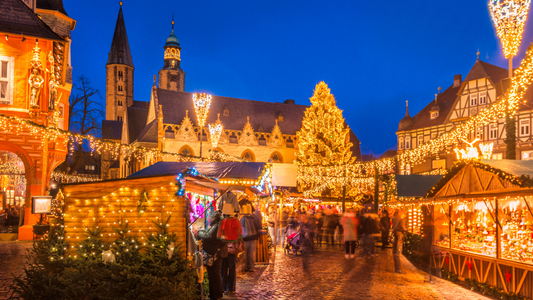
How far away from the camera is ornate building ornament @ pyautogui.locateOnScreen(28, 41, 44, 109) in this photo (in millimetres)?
17547

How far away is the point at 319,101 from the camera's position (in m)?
44.2

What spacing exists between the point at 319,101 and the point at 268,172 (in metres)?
30.3

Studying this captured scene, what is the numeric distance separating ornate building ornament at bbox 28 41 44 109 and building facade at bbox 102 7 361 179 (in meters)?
30.4

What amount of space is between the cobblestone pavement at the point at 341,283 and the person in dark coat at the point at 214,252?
1.82 feet

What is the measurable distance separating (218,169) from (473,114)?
1055 inches

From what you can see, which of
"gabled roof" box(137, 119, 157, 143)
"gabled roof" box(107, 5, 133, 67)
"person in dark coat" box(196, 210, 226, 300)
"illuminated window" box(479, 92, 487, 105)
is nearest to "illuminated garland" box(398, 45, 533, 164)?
"person in dark coat" box(196, 210, 226, 300)

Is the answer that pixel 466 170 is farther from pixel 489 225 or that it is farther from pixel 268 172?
pixel 268 172

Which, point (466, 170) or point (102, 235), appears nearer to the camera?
point (102, 235)

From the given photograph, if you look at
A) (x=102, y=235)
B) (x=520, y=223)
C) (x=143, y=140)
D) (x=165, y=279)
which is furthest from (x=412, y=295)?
(x=143, y=140)

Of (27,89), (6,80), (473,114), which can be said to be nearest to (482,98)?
(473,114)

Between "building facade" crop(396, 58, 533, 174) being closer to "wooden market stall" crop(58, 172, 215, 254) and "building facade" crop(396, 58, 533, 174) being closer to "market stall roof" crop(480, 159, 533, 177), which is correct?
"market stall roof" crop(480, 159, 533, 177)

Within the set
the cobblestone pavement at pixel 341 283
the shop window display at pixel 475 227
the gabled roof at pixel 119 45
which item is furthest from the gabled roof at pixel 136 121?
the shop window display at pixel 475 227

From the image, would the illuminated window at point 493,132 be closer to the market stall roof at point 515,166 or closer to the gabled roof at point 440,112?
the gabled roof at point 440,112

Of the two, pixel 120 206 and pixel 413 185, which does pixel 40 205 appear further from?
pixel 413 185
